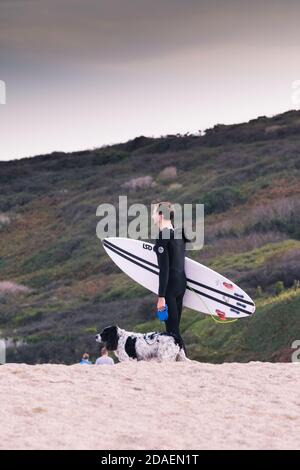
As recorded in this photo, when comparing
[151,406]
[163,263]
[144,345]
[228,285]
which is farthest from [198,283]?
[151,406]

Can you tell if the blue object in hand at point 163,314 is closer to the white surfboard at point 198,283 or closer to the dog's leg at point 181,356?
the dog's leg at point 181,356

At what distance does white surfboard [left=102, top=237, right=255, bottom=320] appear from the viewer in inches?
543

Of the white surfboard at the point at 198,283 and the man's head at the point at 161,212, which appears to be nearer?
the man's head at the point at 161,212

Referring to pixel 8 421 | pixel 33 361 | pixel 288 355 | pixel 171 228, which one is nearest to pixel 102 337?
pixel 171 228

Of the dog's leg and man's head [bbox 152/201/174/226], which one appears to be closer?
man's head [bbox 152/201/174/226]

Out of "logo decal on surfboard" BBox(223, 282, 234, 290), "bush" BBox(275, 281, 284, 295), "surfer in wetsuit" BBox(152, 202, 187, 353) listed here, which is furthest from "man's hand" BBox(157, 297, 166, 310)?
"bush" BBox(275, 281, 284, 295)

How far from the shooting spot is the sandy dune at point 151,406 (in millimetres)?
9445

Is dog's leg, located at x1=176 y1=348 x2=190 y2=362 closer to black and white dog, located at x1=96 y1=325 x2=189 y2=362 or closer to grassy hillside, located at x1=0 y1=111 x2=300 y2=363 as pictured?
black and white dog, located at x1=96 y1=325 x2=189 y2=362

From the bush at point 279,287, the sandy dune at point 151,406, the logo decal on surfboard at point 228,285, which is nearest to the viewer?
the sandy dune at point 151,406

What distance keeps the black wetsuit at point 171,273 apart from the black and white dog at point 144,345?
17cm

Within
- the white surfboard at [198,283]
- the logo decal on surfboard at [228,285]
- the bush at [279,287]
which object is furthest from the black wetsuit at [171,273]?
the bush at [279,287]

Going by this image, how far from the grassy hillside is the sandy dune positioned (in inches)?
340

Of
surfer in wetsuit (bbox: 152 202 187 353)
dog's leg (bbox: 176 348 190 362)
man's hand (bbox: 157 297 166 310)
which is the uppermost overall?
surfer in wetsuit (bbox: 152 202 187 353)

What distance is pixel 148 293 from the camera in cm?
3912
